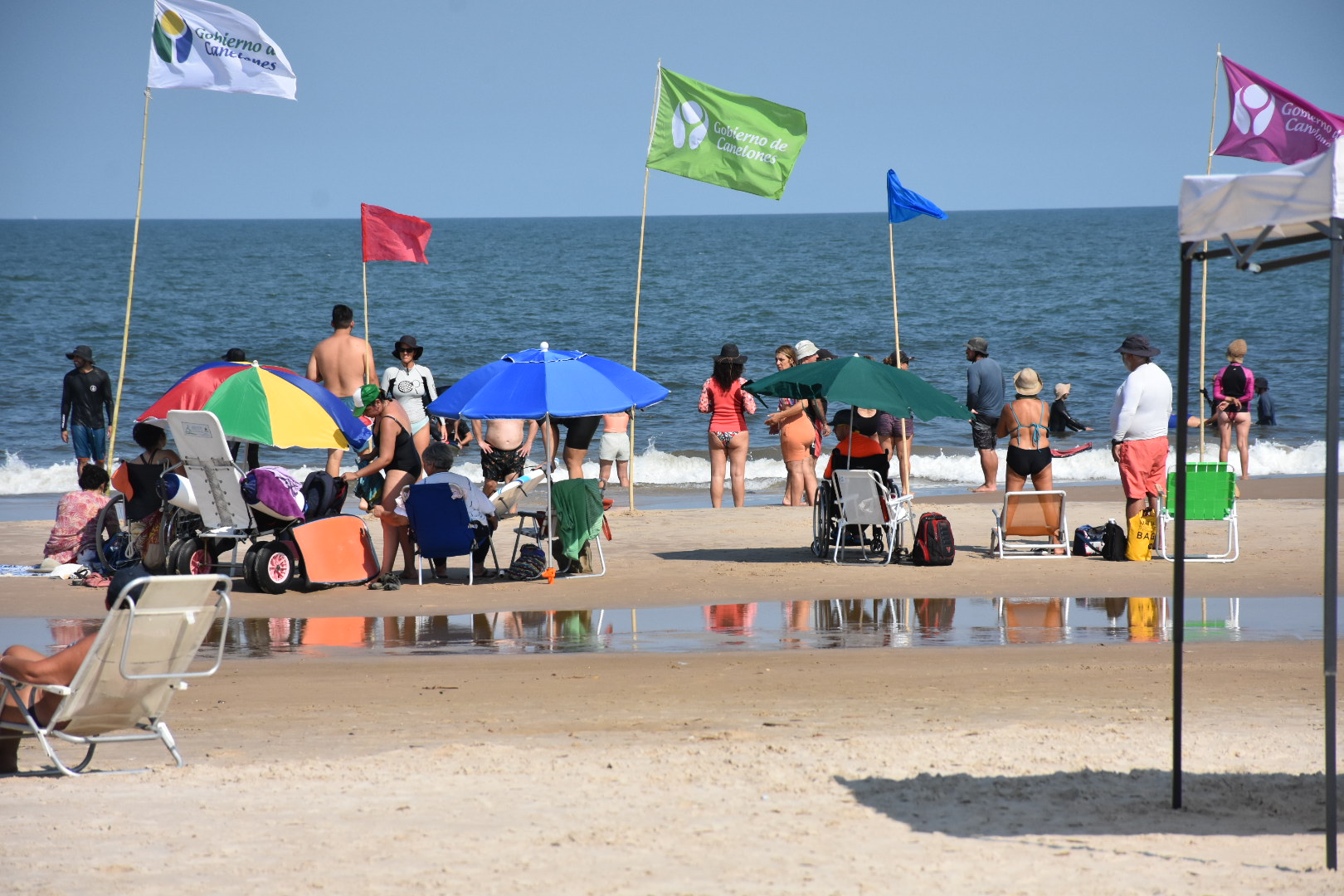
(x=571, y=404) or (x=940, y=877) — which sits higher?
(x=571, y=404)

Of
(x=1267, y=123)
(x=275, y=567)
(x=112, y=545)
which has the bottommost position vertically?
(x=275, y=567)

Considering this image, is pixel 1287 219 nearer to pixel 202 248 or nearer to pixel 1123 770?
pixel 1123 770

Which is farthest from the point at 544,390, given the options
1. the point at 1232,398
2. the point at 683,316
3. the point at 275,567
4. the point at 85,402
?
the point at 683,316

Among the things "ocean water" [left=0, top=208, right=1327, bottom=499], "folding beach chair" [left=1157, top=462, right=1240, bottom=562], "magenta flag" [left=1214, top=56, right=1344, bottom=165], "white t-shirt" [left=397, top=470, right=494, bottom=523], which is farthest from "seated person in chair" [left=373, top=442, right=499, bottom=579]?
"ocean water" [left=0, top=208, right=1327, bottom=499]

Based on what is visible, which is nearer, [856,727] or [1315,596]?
[856,727]

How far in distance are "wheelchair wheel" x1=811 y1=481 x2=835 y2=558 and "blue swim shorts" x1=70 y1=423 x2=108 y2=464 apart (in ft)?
28.1

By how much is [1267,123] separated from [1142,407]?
364 centimetres

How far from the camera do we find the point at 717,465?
47.1 feet

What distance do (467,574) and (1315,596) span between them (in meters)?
6.29

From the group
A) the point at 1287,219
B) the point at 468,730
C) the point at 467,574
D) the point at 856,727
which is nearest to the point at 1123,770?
the point at 856,727

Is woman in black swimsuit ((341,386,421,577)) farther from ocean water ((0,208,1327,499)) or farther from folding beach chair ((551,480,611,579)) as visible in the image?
ocean water ((0,208,1327,499))

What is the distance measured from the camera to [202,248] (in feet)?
323

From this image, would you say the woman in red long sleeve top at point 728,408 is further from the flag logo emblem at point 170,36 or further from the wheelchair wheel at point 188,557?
the flag logo emblem at point 170,36

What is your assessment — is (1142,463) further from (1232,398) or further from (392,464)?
(1232,398)
